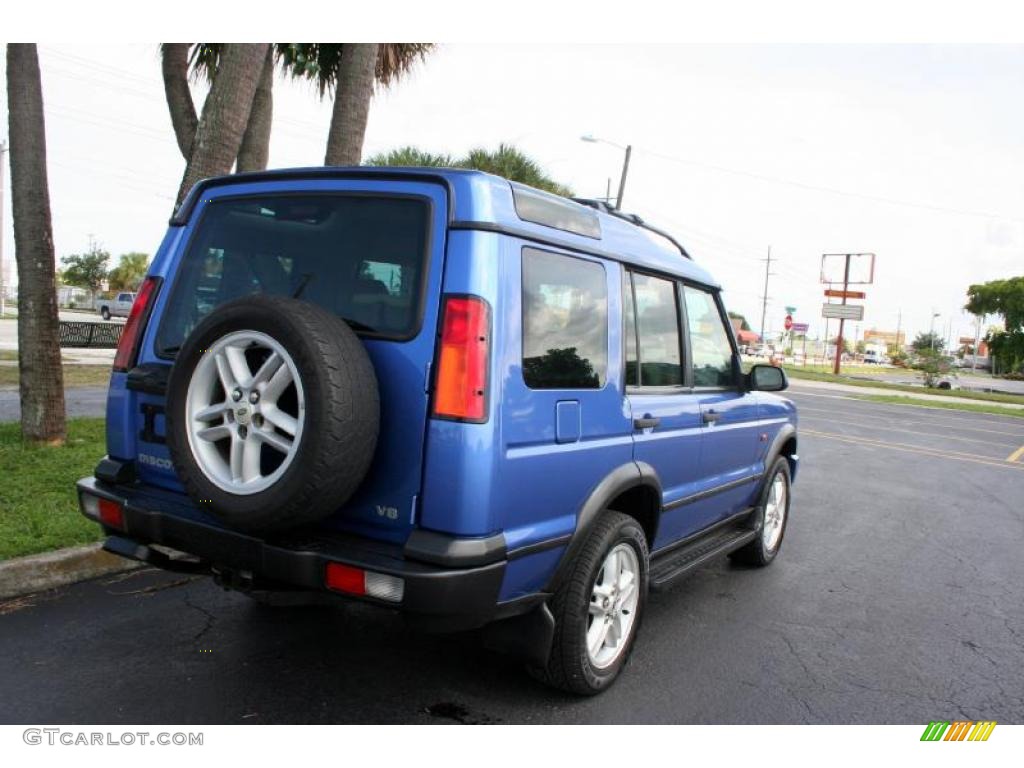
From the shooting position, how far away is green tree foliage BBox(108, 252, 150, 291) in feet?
251

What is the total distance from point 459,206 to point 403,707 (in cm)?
194

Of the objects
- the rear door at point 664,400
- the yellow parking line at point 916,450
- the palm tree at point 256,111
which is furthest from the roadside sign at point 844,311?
the rear door at point 664,400

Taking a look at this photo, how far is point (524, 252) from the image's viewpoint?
2961mm

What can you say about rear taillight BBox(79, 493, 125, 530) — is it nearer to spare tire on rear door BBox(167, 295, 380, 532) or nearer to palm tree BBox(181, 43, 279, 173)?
spare tire on rear door BBox(167, 295, 380, 532)

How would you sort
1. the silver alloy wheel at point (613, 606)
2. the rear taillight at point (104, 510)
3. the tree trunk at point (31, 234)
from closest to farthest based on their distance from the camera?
the rear taillight at point (104, 510)
the silver alloy wheel at point (613, 606)
the tree trunk at point (31, 234)

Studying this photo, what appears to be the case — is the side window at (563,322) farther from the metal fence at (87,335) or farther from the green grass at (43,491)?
the metal fence at (87,335)

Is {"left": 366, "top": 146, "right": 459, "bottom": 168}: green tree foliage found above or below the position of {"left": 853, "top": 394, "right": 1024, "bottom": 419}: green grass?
above

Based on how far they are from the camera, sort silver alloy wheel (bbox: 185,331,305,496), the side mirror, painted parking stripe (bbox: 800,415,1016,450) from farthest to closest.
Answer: painted parking stripe (bbox: 800,415,1016,450) → the side mirror → silver alloy wheel (bbox: 185,331,305,496)

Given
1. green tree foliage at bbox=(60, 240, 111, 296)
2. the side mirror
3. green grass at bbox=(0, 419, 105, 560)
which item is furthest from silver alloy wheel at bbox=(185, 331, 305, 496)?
green tree foliage at bbox=(60, 240, 111, 296)

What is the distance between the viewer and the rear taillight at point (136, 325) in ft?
11.3

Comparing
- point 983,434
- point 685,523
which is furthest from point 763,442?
point 983,434

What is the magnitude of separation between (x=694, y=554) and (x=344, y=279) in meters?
2.42

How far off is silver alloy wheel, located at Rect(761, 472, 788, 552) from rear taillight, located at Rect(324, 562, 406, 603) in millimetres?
3547

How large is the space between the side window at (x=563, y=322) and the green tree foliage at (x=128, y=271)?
8047 cm
